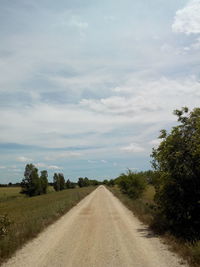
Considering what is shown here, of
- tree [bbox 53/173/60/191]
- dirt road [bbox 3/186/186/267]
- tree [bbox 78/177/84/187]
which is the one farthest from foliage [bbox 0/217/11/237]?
tree [bbox 78/177/84/187]

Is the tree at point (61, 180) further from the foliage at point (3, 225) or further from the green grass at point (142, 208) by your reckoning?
the foliage at point (3, 225)

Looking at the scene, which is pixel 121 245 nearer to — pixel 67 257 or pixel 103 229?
pixel 67 257

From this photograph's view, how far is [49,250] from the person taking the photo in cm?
1031

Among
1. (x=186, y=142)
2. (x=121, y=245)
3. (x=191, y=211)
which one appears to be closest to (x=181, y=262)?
(x=121, y=245)

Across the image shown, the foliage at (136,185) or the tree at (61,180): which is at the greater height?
the tree at (61,180)

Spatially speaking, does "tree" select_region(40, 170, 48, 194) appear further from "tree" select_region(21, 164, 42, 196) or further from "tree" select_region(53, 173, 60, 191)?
"tree" select_region(53, 173, 60, 191)

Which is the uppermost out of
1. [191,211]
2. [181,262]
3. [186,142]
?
[186,142]

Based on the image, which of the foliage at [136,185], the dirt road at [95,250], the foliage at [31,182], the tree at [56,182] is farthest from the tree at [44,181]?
the dirt road at [95,250]

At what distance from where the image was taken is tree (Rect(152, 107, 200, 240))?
39.1 ft

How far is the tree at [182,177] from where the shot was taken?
39.1 feet

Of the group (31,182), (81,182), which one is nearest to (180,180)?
(31,182)

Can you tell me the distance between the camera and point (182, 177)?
12.1m

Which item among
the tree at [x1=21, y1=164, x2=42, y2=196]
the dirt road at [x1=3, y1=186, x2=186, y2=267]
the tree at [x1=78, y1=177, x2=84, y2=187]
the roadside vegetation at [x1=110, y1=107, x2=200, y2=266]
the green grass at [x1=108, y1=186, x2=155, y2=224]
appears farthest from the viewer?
the tree at [x1=78, y1=177, x2=84, y2=187]

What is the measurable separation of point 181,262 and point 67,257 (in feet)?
11.2
